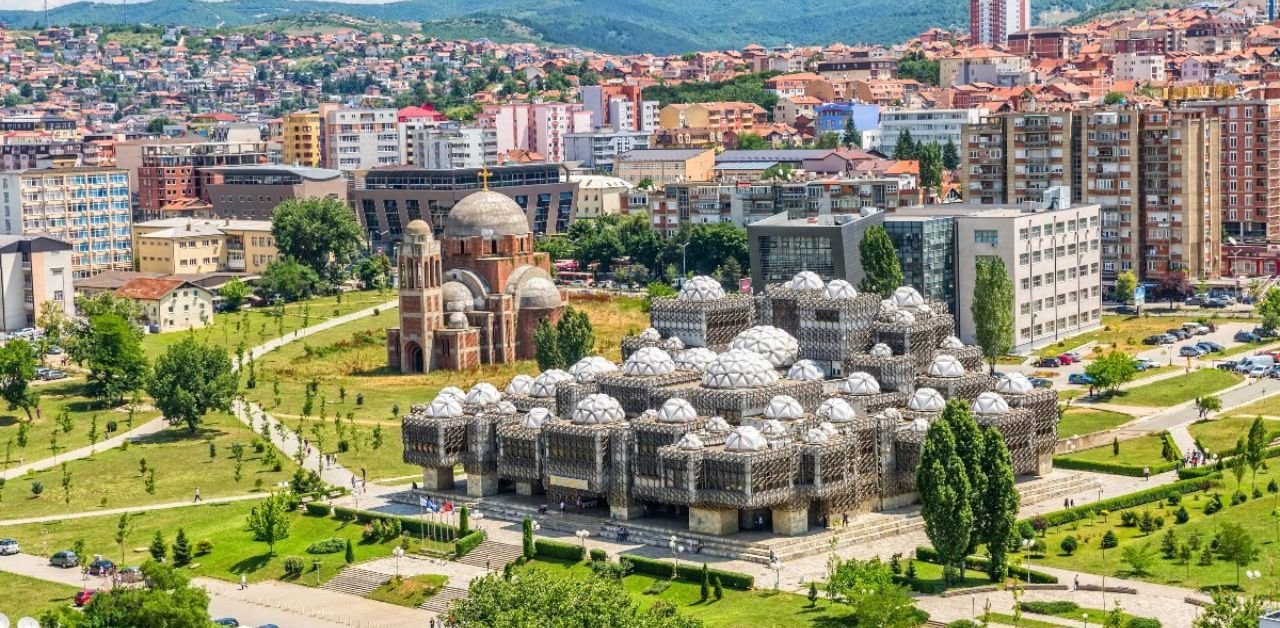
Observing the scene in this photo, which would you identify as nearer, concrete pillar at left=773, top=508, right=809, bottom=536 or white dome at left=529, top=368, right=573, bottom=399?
concrete pillar at left=773, top=508, right=809, bottom=536

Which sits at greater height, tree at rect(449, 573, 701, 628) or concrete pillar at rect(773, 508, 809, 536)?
tree at rect(449, 573, 701, 628)

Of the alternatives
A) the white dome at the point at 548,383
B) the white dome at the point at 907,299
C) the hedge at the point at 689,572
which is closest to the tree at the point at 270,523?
the white dome at the point at 548,383

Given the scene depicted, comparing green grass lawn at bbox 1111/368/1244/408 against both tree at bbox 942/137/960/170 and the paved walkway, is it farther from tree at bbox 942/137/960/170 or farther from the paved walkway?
tree at bbox 942/137/960/170

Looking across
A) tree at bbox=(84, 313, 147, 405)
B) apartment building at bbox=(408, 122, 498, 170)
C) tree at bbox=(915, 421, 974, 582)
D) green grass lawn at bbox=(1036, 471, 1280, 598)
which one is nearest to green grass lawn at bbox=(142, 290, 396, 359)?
tree at bbox=(84, 313, 147, 405)

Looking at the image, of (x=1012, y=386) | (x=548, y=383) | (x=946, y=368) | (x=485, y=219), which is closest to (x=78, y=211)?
(x=485, y=219)

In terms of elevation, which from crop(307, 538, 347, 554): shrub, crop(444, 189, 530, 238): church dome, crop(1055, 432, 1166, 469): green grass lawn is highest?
crop(444, 189, 530, 238): church dome
